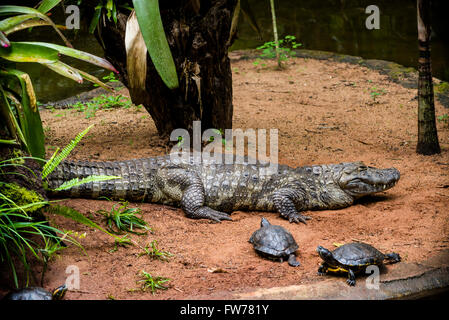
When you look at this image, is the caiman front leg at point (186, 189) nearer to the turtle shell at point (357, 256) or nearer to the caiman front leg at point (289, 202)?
the caiman front leg at point (289, 202)

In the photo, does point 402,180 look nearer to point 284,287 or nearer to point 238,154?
point 238,154

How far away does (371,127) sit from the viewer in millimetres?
6637

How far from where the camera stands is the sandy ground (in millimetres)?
3400

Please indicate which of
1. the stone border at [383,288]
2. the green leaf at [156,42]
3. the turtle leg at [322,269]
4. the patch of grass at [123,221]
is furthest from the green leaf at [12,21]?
the turtle leg at [322,269]

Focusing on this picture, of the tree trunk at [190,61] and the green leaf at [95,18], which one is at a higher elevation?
the green leaf at [95,18]

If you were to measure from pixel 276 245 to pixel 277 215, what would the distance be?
43.2 inches

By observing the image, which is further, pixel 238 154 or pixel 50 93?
pixel 50 93

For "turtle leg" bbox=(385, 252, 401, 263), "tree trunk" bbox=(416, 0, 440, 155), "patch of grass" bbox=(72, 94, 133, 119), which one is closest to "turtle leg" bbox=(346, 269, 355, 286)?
"turtle leg" bbox=(385, 252, 401, 263)

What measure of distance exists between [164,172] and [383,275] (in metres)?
2.42

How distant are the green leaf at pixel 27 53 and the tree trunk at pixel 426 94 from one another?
404cm

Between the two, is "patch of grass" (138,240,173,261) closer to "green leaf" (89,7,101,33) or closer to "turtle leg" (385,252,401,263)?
"turtle leg" (385,252,401,263)

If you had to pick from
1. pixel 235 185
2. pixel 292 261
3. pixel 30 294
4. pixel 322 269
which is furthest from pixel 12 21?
pixel 322 269

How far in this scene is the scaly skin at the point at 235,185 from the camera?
15.2 ft

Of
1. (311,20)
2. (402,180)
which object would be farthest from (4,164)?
(311,20)
